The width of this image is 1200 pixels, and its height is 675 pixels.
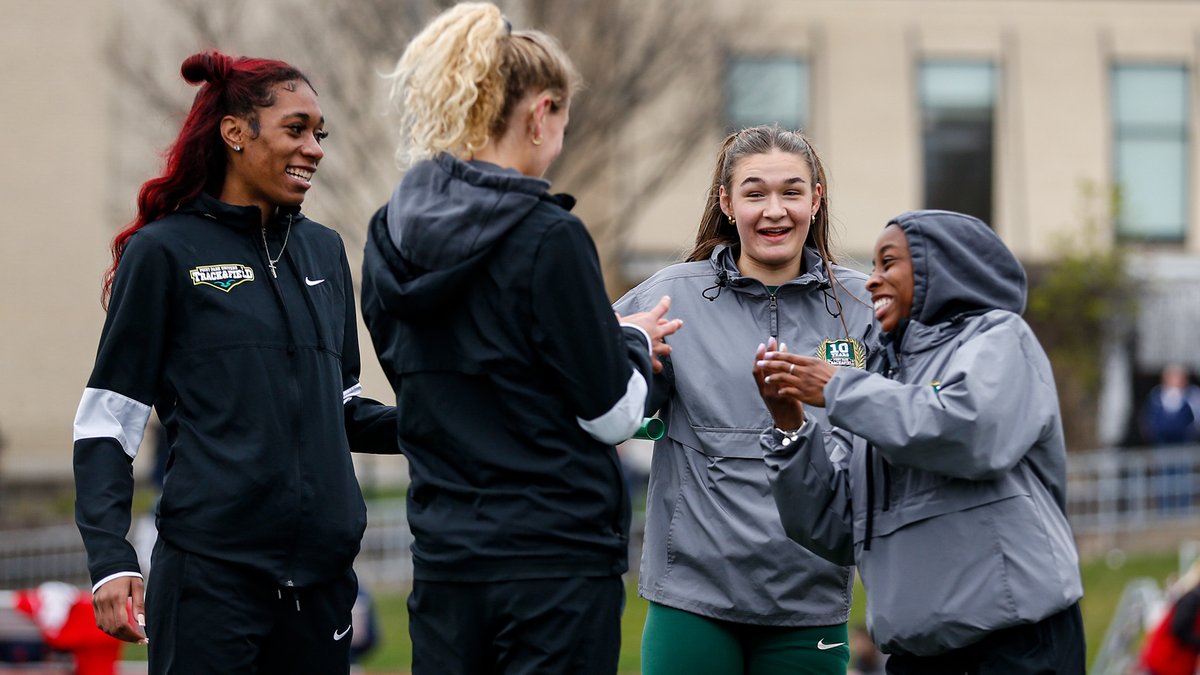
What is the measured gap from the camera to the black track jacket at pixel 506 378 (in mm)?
3342

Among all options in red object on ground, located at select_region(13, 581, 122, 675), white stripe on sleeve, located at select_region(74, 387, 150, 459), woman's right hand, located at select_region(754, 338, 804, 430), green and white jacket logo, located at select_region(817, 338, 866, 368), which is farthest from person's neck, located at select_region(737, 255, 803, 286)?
red object on ground, located at select_region(13, 581, 122, 675)

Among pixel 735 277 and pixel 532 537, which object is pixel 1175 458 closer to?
pixel 735 277

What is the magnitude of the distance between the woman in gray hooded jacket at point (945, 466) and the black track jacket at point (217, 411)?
1.16 meters

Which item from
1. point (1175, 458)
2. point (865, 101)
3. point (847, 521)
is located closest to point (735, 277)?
point (847, 521)

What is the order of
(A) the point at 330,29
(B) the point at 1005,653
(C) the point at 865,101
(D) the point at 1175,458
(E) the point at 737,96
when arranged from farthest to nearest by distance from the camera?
(C) the point at 865,101 → (E) the point at 737,96 → (D) the point at 1175,458 → (A) the point at 330,29 → (B) the point at 1005,653

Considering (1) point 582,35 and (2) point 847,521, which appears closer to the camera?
(2) point 847,521

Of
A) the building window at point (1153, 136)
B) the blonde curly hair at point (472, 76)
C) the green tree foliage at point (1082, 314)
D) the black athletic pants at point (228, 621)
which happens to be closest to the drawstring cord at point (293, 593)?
the black athletic pants at point (228, 621)

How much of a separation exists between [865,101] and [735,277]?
22719 millimetres

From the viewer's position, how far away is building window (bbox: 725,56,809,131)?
21.6 metres

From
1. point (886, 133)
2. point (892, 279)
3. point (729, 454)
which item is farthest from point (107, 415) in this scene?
point (886, 133)

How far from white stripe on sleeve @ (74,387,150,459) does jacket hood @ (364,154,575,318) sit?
87 centimetres

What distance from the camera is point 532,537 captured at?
11.0 ft

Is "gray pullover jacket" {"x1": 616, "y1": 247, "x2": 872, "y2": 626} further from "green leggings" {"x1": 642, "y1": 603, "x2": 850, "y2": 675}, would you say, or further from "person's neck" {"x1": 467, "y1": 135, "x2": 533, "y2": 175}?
"person's neck" {"x1": 467, "y1": 135, "x2": 533, "y2": 175}

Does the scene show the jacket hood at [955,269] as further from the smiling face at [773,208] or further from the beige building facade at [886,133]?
the beige building facade at [886,133]
